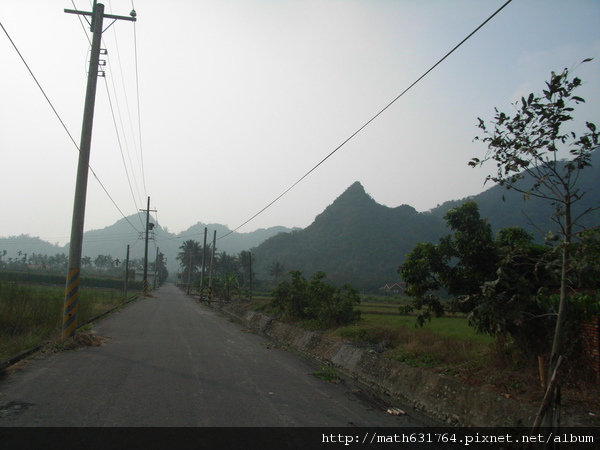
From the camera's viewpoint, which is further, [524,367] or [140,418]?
[524,367]

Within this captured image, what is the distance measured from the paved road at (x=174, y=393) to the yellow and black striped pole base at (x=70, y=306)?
119 centimetres

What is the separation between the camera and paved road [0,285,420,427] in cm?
564

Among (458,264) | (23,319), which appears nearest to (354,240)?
(23,319)

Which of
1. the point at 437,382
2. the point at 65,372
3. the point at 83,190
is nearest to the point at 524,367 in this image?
the point at 437,382

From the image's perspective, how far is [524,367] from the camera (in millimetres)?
7230

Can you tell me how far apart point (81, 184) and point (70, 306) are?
11.8ft

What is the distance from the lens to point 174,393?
22.8ft

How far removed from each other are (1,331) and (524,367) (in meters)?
12.4

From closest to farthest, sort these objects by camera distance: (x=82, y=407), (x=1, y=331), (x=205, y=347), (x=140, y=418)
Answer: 1. (x=140, y=418)
2. (x=82, y=407)
3. (x=1, y=331)
4. (x=205, y=347)

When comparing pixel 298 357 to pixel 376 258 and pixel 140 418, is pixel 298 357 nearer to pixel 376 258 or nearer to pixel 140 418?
pixel 140 418

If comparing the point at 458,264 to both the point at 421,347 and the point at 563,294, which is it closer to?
the point at 421,347

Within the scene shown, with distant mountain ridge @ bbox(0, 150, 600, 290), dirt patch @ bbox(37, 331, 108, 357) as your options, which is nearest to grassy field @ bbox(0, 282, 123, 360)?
dirt patch @ bbox(37, 331, 108, 357)

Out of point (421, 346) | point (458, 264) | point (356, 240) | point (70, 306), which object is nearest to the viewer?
point (458, 264)

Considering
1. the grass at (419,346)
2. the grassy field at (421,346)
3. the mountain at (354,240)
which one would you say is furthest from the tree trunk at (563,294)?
the mountain at (354,240)
